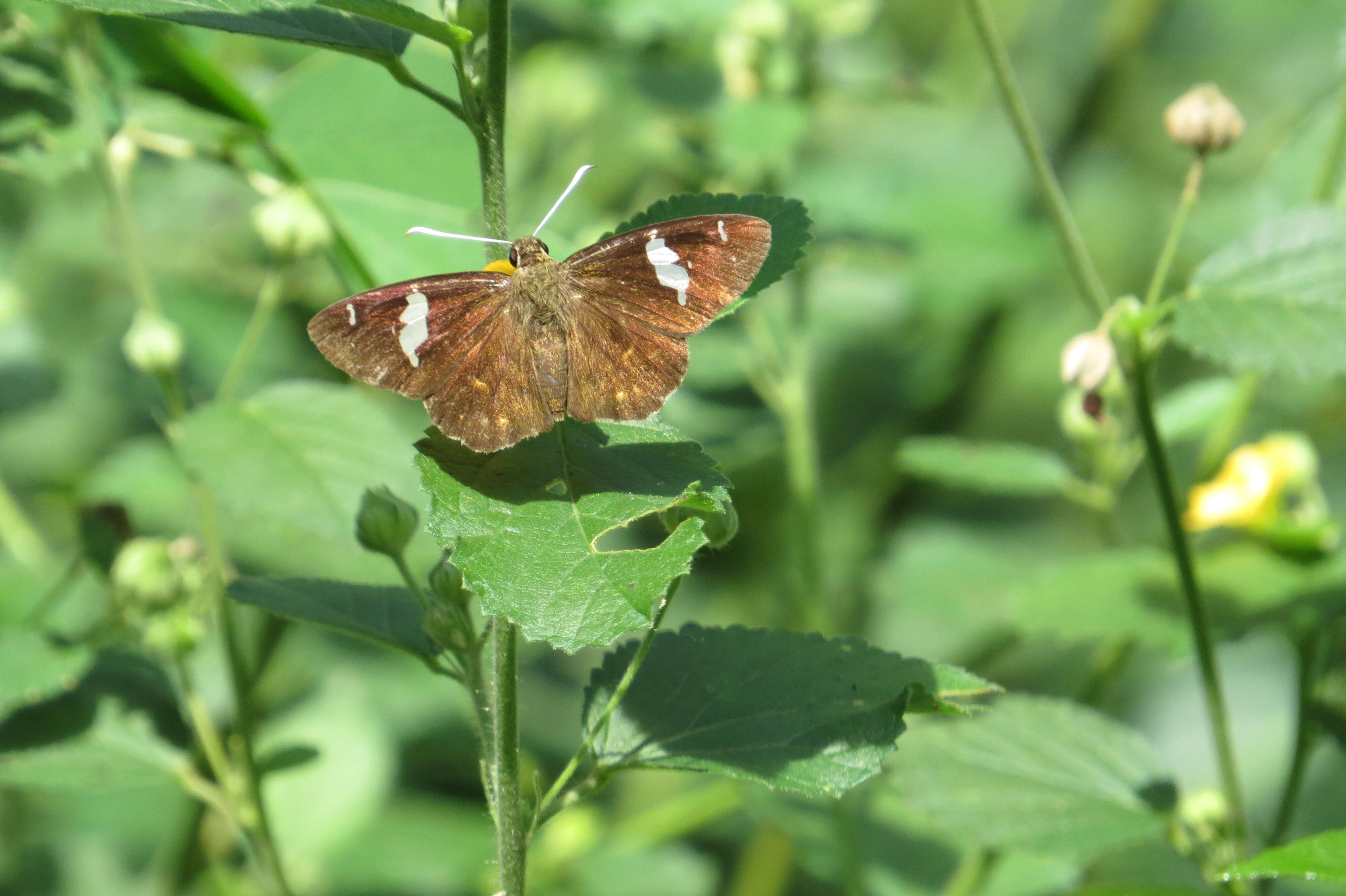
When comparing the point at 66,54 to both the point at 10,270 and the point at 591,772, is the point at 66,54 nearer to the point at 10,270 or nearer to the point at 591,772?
the point at 591,772

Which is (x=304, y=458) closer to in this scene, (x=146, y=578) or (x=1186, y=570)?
(x=146, y=578)

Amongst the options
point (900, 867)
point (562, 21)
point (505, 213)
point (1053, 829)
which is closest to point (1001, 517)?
point (900, 867)

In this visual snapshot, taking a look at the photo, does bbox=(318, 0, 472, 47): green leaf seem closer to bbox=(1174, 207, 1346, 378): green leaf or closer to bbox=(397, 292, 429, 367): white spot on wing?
bbox=(397, 292, 429, 367): white spot on wing

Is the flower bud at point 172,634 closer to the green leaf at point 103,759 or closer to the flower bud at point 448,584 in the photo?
the green leaf at point 103,759

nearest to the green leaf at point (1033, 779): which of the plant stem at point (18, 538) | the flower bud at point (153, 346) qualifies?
the flower bud at point (153, 346)

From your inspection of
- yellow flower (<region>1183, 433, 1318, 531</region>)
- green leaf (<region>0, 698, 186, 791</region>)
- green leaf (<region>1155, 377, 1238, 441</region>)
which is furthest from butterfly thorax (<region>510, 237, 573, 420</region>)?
green leaf (<region>1155, 377, 1238, 441</region>)
